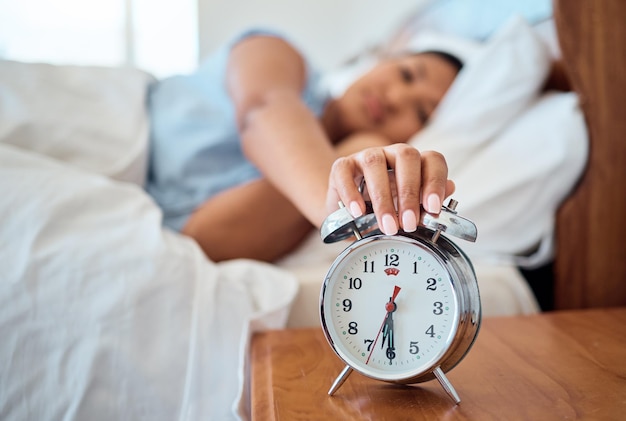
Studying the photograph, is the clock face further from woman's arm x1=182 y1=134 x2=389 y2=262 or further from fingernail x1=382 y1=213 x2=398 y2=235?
woman's arm x1=182 y1=134 x2=389 y2=262

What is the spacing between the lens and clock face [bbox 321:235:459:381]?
61 cm

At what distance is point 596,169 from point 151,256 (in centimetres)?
74

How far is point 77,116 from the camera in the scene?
1.19 m

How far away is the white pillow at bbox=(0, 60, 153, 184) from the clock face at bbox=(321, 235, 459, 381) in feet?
2.13

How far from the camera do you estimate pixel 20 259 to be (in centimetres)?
79

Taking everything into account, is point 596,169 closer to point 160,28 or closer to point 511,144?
point 511,144

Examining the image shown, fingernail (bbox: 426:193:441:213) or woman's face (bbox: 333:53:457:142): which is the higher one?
fingernail (bbox: 426:193:441:213)

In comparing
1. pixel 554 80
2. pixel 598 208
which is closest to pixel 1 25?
pixel 554 80

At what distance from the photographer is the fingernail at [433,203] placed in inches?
22.4

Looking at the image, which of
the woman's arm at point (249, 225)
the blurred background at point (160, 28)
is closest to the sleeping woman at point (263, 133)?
the woman's arm at point (249, 225)

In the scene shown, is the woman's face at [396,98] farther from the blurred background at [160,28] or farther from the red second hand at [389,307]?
the blurred background at [160,28]

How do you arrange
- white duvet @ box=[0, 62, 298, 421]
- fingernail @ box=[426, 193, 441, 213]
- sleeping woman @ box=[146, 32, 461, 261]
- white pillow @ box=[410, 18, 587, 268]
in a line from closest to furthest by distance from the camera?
fingernail @ box=[426, 193, 441, 213]
white duvet @ box=[0, 62, 298, 421]
sleeping woman @ box=[146, 32, 461, 261]
white pillow @ box=[410, 18, 587, 268]

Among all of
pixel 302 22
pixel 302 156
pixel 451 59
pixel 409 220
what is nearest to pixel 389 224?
pixel 409 220

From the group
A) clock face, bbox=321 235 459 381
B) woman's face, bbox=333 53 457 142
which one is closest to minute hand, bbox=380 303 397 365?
clock face, bbox=321 235 459 381
